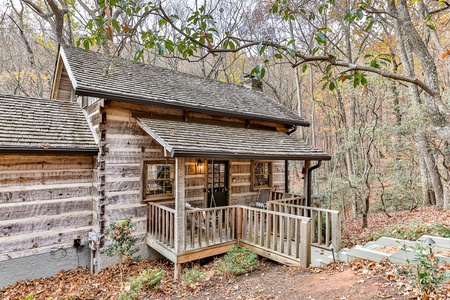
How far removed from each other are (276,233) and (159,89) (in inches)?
221

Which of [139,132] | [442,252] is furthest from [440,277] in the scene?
[139,132]

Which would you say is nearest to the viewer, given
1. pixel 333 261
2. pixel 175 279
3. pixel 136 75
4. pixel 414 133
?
pixel 333 261

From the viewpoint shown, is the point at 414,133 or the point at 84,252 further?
the point at 414,133

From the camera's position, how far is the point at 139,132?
290 inches

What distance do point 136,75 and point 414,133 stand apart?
1134 cm

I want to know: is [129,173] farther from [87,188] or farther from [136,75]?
[136,75]

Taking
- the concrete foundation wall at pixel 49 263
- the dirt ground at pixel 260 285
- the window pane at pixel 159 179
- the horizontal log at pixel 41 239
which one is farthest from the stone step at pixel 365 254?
the horizontal log at pixel 41 239

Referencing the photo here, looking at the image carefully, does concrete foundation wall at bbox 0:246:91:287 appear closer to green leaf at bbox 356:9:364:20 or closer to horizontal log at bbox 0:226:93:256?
horizontal log at bbox 0:226:93:256

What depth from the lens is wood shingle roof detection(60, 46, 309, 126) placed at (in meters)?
6.88

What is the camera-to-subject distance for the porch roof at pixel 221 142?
6203mm

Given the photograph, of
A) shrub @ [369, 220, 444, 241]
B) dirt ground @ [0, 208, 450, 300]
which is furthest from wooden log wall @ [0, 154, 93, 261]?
shrub @ [369, 220, 444, 241]

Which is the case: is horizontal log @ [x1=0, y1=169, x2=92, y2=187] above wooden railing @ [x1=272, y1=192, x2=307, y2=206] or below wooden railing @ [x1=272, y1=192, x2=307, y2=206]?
above

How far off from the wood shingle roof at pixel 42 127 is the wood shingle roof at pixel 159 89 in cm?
135

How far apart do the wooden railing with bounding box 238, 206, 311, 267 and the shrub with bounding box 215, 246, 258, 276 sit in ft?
1.40
